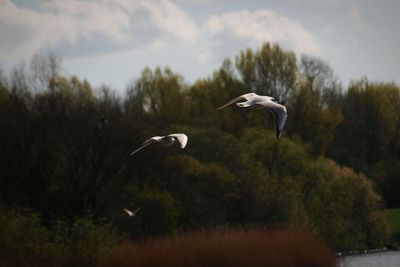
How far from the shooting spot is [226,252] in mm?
33312

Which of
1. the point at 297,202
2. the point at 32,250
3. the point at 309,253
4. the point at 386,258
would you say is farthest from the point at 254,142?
the point at 32,250

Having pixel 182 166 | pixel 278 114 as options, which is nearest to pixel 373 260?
pixel 182 166

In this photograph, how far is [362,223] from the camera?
5562cm

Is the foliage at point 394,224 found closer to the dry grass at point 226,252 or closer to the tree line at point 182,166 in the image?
the tree line at point 182,166

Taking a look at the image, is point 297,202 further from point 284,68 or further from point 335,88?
point 335,88

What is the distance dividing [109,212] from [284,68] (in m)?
24.5

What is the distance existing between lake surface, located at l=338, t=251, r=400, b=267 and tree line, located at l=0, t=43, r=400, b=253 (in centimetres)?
205

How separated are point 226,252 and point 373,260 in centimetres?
1532

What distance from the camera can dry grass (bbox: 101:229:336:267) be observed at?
106 ft

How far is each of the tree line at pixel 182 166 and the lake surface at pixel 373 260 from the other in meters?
2.05

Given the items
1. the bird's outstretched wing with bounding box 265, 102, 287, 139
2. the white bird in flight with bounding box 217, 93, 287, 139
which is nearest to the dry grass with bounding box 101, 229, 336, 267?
the white bird in flight with bounding box 217, 93, 287, 139

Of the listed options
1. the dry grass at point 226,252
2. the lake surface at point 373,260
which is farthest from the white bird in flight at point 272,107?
the lake surface at point 373,260

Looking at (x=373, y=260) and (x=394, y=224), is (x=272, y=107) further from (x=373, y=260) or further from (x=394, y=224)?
(x=394, y=224)

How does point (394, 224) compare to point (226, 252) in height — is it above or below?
below
